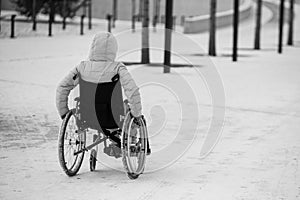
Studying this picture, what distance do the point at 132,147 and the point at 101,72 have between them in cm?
76

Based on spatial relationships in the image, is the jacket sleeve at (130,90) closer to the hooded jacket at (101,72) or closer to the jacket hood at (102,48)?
the hooded jacket at (101,72)

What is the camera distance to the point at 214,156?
9055 mm

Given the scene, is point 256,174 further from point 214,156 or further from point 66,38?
point 66,38

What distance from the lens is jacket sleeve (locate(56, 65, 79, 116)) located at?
304 inches

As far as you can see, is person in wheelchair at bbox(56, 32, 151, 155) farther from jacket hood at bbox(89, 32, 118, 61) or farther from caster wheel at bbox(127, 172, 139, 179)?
caster wheel at bbox(127, 172, 139, 179)

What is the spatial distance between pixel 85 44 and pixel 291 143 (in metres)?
21.4

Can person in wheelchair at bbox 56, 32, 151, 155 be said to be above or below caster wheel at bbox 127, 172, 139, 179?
above

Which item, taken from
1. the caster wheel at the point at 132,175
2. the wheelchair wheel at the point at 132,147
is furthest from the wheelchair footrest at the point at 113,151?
the caster wheel at the point at 132,175

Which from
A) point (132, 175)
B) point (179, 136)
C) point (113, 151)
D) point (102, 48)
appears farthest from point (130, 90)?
point (179, 136)

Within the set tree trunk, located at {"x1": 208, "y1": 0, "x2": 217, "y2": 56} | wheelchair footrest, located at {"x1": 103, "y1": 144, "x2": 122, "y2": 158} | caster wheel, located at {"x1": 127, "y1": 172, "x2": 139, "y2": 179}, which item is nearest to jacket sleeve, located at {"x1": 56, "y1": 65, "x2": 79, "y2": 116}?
wheelchair footrest, located at {"x1": 103, "y1": 144, "x2": 122, "y2": 158}

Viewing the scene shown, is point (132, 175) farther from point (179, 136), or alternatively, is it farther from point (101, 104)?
point (179, 136)

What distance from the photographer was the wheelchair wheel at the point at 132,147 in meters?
7.55

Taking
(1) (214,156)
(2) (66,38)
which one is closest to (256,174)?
(1) (214,156)

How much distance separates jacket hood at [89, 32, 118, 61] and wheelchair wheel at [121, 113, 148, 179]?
59 centimetres
